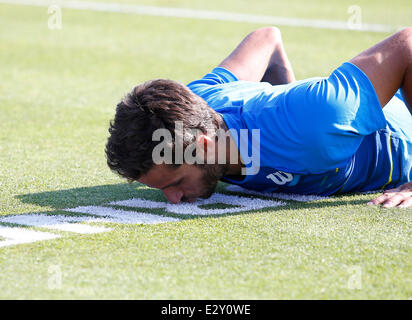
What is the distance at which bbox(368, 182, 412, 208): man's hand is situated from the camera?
4.23 meters

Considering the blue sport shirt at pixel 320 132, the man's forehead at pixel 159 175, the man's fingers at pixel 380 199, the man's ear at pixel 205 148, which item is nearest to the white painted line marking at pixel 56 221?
the man's forehead at pixel 159 175

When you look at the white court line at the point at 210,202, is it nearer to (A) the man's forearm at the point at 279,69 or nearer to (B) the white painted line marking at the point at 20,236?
(B) the white painted line marking at the point at 20,236

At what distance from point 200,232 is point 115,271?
0.68m

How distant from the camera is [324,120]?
13.1 ft

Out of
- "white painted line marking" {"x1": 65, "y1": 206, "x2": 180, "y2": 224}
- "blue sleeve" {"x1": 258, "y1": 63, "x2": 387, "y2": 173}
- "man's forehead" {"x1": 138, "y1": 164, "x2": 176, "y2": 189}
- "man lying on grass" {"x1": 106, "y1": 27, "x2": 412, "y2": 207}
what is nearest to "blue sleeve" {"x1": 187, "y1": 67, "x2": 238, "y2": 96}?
"man lying on grass" {"x1": 106, "y1": 27, "x2": 412, "y2": 207}

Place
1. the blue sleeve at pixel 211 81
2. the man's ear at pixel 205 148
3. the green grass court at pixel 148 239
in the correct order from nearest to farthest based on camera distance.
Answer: the green grass court at pixel 148 239 < the man's ear at pixel 205 148 < the blue sleeve at pixel 211 81

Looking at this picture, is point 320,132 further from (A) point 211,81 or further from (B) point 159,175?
(A) point 211,81

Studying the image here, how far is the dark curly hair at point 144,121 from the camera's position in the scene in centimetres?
401

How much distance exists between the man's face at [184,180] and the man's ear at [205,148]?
45 millimetres

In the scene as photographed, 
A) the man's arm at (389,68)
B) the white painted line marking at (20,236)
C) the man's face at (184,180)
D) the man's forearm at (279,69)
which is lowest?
the white painted line marking at (20,236)

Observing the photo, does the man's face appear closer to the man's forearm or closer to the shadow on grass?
the shadow on grass

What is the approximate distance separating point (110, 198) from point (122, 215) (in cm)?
44

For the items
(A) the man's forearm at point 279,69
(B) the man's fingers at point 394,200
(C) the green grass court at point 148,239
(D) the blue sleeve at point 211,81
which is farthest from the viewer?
(A) the man's forearm at point 279,69

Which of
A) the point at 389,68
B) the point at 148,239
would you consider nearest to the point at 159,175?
the point at 148,239
